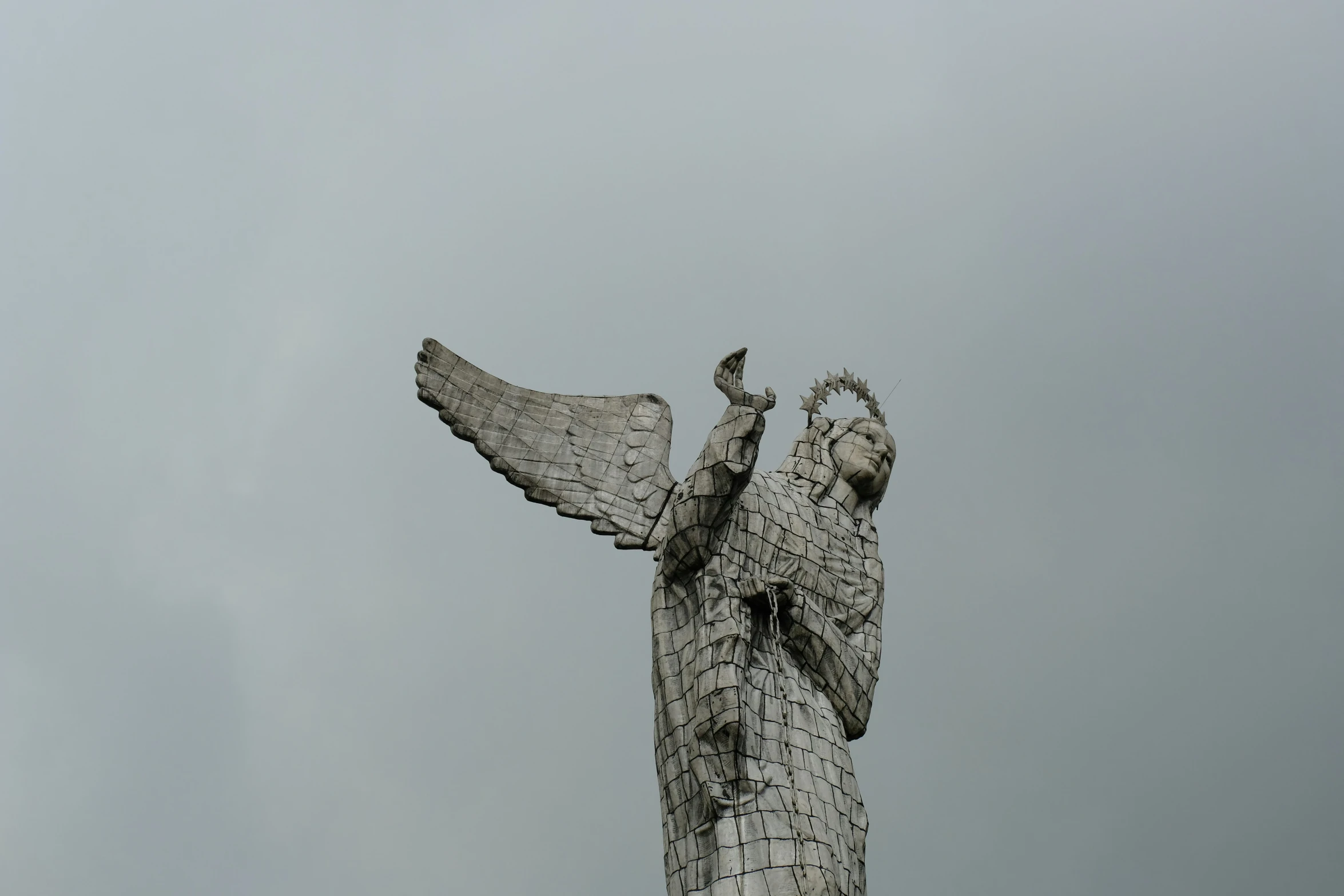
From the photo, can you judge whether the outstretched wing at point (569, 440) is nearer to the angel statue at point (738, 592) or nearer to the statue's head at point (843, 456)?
the angel statue at point (738, 592)

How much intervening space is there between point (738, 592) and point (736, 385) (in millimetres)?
1291

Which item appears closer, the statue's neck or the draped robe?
the draped robe

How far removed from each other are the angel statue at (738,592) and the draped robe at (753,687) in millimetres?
12

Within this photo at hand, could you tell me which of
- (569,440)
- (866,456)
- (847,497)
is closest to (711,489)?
(569,440)

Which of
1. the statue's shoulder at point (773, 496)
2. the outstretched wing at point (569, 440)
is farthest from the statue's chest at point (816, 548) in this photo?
the outstretched wing at point (569, 440)

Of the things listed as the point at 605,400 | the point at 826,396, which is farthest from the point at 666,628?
the point at 826,396

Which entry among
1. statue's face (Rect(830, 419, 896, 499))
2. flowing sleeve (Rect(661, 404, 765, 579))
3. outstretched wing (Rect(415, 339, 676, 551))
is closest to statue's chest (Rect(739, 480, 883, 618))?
statue's face (Rect(830, 419, 896, 499))

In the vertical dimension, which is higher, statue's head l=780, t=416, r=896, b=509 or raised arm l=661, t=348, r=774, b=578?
statue's head l=780, t=416, r=896, b=509

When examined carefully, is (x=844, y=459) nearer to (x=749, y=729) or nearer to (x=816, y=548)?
(x=816, y=548)

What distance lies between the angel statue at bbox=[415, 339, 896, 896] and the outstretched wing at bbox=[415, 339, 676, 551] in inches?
0.5

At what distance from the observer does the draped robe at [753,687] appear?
30.2 ft

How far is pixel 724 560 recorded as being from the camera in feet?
33.3

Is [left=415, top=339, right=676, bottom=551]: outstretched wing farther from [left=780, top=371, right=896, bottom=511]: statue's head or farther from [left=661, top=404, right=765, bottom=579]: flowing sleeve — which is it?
[left=780, top=371, right=896, bottom=511]: statue's head

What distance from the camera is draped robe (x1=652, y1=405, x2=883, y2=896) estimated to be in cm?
A: 922
